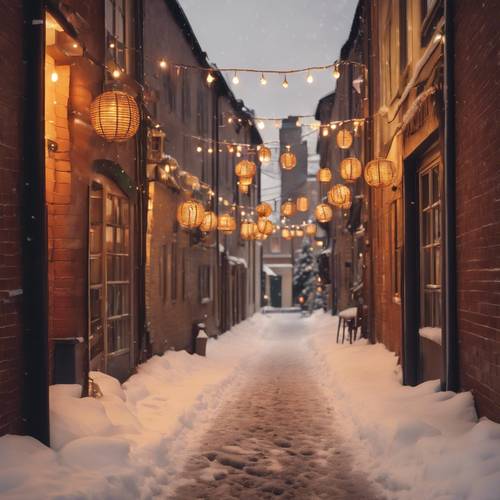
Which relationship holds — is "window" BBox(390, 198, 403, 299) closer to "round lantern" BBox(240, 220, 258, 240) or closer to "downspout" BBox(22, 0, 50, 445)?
"downspout" BBox(22, 0, 50, 445)

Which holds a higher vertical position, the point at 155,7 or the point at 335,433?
the point at 155,7

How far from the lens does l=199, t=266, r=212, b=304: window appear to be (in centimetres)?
1833

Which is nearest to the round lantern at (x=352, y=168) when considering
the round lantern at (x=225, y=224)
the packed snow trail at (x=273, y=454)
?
the round lantern at (x=225, y=224)

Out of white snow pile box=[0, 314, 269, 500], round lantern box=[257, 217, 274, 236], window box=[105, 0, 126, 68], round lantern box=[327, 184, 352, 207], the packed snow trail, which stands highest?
window box=[105, 0, 126, 68]

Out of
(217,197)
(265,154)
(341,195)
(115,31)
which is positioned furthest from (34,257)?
(217,197)

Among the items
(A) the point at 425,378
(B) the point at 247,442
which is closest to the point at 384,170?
(A) the point at 425,378

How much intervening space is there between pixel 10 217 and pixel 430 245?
5.73 meters

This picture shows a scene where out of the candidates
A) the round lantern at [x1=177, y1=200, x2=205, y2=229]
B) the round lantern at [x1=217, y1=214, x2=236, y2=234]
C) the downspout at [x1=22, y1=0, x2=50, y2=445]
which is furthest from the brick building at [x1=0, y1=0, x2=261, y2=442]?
the round lantern at [x1=217, y1=214, x2=236, y2=234]

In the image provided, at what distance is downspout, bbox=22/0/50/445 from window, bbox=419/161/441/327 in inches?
199

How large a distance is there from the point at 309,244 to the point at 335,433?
42.8 metres

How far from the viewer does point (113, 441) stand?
6.00m

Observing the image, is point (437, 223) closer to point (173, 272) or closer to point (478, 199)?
point (478, 199)

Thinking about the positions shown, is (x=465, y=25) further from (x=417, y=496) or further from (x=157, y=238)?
(x=157, y=238)

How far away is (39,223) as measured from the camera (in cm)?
570
